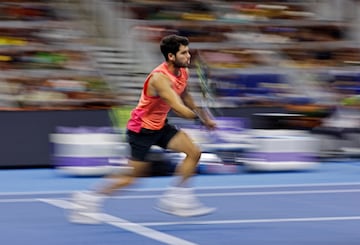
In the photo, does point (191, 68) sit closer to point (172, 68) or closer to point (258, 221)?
point (258, 221)

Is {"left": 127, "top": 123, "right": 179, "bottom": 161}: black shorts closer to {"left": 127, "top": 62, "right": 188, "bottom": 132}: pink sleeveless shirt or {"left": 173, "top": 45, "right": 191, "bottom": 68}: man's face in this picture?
{"left": 127, "top": 62, "right": 188, "bottom": 132}: pink sleeveless shirt

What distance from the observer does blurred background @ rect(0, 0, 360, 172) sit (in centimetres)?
1539

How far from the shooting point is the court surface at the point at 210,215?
8.14m

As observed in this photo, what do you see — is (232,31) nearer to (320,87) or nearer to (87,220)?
(320,87)

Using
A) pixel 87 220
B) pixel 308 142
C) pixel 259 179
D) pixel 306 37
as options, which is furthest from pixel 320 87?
pixel 87 220

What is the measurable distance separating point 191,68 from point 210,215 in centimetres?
894

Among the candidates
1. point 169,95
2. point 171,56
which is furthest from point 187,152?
point 171,56

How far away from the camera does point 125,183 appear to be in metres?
8.73

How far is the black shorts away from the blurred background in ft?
18.0

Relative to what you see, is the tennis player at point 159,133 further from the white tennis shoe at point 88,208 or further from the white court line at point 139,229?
the white court line at point 139,229

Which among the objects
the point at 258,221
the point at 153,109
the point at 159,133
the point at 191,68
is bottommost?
the point at 258,221

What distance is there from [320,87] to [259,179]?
509cm

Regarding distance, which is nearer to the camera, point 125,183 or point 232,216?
point 125,183

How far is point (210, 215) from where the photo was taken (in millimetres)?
9594
